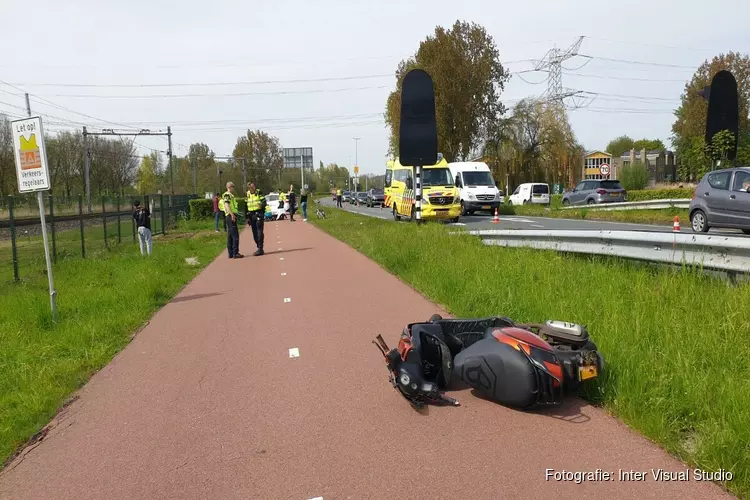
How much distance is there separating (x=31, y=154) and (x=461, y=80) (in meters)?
36.7

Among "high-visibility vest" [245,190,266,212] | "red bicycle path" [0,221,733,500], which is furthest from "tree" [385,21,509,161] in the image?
"red bicycle path" [0,221,733,500]

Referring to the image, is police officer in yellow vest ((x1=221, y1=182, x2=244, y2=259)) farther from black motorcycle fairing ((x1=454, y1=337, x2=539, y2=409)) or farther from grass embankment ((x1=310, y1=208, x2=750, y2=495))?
black motorcycle fairing ((x1=454, y1=337, x2=539, y2=409))

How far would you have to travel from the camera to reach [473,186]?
93.8 feet

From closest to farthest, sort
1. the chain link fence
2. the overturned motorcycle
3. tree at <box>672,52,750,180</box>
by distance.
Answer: the overturned motorcycle → the chain link fence → tree at <box>672,52,750,180</box>

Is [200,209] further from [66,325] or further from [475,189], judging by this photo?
Result: [66,325]

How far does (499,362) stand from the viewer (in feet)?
12.9

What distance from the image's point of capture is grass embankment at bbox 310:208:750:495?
3371mm

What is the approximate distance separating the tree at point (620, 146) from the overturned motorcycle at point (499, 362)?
423 feet

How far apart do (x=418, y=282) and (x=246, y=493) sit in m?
6.35

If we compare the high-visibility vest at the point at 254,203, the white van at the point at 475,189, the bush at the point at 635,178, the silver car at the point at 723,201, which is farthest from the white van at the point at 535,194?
the high-visibility vest at the point at 254,203

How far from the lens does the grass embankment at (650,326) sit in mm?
3371

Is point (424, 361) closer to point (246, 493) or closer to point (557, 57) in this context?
point (246, 493)

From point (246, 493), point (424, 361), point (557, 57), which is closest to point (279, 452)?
point (246, 493)

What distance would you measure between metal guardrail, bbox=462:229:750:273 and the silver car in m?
5.91
